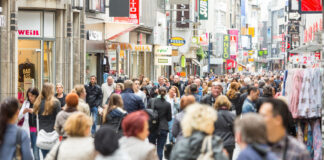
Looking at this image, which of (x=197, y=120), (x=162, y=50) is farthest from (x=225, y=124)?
(x=162, y=50)

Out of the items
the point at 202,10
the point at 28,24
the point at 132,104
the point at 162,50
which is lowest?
the point at 132,104

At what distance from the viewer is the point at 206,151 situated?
22.9 ft

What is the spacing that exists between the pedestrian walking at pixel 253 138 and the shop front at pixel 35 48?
1803cm

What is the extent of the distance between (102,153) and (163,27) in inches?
1569

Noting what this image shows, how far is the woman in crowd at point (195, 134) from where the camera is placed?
7.04 metres

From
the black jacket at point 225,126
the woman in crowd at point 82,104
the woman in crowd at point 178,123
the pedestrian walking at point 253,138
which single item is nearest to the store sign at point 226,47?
the woman in crowd at point 82,104

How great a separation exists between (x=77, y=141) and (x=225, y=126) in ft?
11.9

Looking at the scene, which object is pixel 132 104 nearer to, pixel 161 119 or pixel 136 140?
pixel 161 119

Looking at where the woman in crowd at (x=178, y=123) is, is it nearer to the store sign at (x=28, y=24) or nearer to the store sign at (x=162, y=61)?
the store sign at (x=28, y=24)

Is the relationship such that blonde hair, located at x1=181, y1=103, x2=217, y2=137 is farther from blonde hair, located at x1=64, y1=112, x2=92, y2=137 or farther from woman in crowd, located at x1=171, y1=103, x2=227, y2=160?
blonde hair, located at x1=64, y1=112, x2=92, y2=137

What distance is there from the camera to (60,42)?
2505cm

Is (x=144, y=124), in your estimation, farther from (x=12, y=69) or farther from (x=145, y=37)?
(x=145, y=37)

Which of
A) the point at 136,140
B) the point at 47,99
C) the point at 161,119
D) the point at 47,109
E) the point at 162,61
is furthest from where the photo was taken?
the point at 162,61

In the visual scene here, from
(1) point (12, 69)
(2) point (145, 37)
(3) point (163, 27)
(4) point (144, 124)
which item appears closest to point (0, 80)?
(1) point (12, 69)
